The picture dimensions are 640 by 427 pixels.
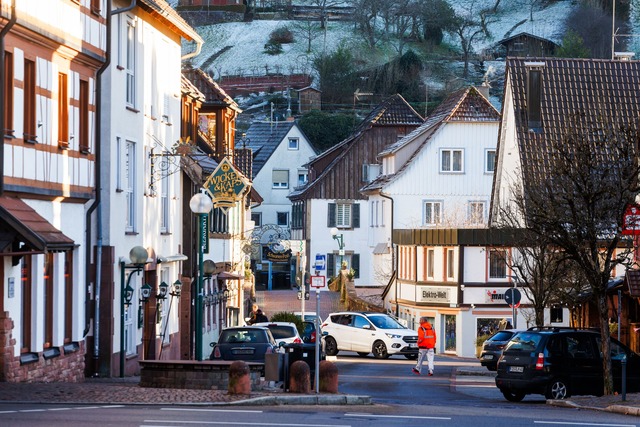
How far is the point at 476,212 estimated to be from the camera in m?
66.6

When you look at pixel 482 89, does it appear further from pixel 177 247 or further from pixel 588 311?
pixel 177 247

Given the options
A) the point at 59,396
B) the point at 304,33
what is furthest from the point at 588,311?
the point at 304,33

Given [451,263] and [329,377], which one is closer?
[329,377]

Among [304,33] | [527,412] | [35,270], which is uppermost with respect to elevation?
[304,33]

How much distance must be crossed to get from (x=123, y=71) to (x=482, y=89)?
43.3 metres

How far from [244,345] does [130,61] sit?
282 inches

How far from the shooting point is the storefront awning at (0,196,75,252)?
73.4ft

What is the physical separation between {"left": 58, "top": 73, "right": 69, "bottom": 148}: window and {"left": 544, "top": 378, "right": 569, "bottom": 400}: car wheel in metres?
10.4

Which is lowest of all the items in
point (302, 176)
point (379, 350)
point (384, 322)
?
point (379, 350)

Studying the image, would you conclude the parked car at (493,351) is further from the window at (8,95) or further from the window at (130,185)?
the window at (8,95)

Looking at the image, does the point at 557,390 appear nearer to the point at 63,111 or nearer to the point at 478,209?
the point at 63,111

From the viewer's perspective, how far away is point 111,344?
31.1m

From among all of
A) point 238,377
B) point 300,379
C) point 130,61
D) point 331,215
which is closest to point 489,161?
point 331,215

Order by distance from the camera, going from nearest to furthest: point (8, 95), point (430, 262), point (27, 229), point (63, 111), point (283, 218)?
point (27, 229)
point (8, 95)
point (63, 111)
point (430, 262)
point (283, 218)
